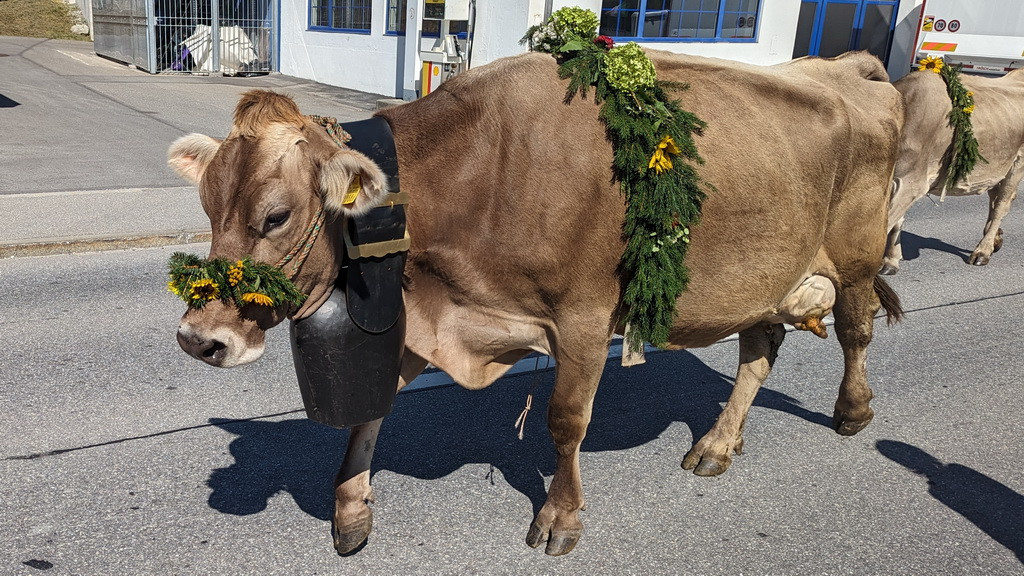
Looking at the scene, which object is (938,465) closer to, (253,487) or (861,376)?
(861,376)

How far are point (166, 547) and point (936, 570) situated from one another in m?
3.22

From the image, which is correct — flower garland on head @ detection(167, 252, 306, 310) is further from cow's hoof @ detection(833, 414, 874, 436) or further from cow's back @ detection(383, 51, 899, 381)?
cow's hoof @ detection(833, 414, 874, 436)

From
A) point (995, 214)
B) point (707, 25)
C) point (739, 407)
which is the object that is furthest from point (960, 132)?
point (707, 25)

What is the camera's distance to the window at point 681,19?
18.1 metres

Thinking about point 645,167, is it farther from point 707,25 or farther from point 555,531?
point 707,25

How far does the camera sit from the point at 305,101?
18.1 meters

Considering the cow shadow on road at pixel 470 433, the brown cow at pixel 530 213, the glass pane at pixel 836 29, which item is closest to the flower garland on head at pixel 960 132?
the cow shadow on road at pixel 470 433

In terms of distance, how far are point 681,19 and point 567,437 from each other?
16872 millimetres

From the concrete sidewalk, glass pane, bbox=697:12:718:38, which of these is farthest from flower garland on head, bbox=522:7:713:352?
glass pane, bbox=697:12:718:38

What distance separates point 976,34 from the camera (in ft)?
57.1

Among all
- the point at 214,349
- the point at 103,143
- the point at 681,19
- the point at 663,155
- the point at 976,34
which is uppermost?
the point at 976,34

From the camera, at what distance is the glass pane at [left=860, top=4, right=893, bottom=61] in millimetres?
23297

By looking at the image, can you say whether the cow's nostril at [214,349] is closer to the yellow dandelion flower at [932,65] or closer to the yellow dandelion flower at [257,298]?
the yellow dandelion flower at [257,298]

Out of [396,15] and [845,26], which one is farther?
[845,26]
